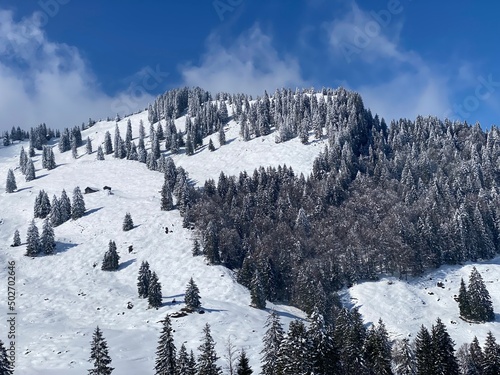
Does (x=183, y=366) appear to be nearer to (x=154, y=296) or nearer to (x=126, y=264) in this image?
(x=154, y=296)

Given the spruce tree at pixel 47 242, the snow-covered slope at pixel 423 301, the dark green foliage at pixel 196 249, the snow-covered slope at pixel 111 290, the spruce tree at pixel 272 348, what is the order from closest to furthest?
the spruce tree at pixel 272 348, the snow-covered slope at pixel 111 290, the snow-covered slope at pixel 423 301, the dark green foliage at pixel 196 249, the spruce tree at pixel 47 242

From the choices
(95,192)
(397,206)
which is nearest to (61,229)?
(95,192)

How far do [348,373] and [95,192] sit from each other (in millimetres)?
129168

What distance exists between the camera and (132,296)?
95.0 meters

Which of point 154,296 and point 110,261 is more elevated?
point 110,261

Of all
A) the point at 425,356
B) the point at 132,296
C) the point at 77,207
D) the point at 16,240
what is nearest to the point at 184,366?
the point at 425,356

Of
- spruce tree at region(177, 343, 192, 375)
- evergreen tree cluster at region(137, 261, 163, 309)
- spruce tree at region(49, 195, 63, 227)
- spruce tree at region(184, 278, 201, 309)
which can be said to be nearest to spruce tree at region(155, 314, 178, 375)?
spruce tree at region(177, 343, 192, 375)

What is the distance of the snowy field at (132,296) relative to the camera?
70.2 metres

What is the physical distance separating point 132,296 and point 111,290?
590cm

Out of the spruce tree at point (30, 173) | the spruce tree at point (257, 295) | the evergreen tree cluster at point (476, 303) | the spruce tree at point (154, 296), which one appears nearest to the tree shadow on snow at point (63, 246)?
the spruce tree at point (154, 296)

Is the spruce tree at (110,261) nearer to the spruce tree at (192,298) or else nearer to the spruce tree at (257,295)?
the spruce tree at (192,298)

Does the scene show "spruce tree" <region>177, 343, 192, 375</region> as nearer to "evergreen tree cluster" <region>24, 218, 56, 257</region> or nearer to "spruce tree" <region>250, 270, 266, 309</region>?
"spruce tree" <region>250, 270, 266, 309</region>

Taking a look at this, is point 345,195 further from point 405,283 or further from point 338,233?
point 405,283

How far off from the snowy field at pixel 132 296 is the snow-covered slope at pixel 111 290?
214 mm
